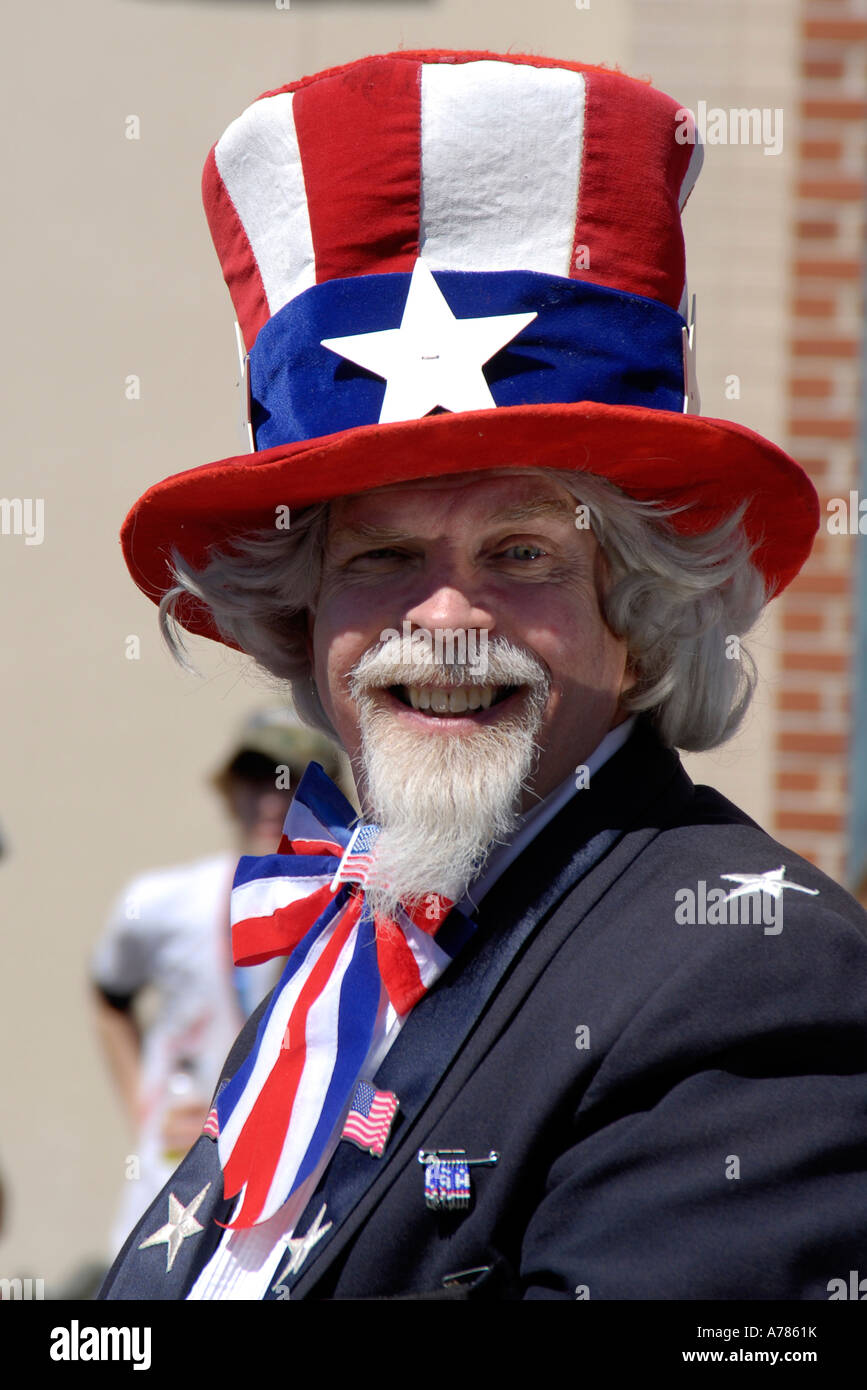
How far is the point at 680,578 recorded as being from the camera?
1991 mm

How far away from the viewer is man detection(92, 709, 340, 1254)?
4.25 meters

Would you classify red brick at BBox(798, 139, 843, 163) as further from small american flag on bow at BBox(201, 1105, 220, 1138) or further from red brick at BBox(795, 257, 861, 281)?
small american flag on bow at BBox(201, 1105, 220, 1138)

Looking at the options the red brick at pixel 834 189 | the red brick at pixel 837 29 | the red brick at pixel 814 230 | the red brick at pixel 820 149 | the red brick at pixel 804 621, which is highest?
the red brick at pixel 837 29

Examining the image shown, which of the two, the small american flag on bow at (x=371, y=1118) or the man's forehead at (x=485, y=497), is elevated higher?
the man's forehead at (x=485, y=497)

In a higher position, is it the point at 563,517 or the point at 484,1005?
the point at 563,517

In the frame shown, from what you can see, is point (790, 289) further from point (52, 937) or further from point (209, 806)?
point (52, 937)

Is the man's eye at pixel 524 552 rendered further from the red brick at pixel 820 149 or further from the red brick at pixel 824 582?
the red brick at pixel 820 149

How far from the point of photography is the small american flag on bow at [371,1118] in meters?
1.73

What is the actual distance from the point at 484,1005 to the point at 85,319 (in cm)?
428

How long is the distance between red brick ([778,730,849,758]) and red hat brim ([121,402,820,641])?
3.04 metres

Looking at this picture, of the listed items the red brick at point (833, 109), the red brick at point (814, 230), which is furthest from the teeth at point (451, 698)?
the red brick at point (833, 109)

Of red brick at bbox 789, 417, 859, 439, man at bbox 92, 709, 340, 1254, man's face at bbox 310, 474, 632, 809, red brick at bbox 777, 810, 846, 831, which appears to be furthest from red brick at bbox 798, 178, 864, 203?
man's face at bbox 310, 474, 632, 809

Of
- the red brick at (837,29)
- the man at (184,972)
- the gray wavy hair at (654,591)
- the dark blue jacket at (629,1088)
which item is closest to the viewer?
the dark blue jacket at (629,1088)
